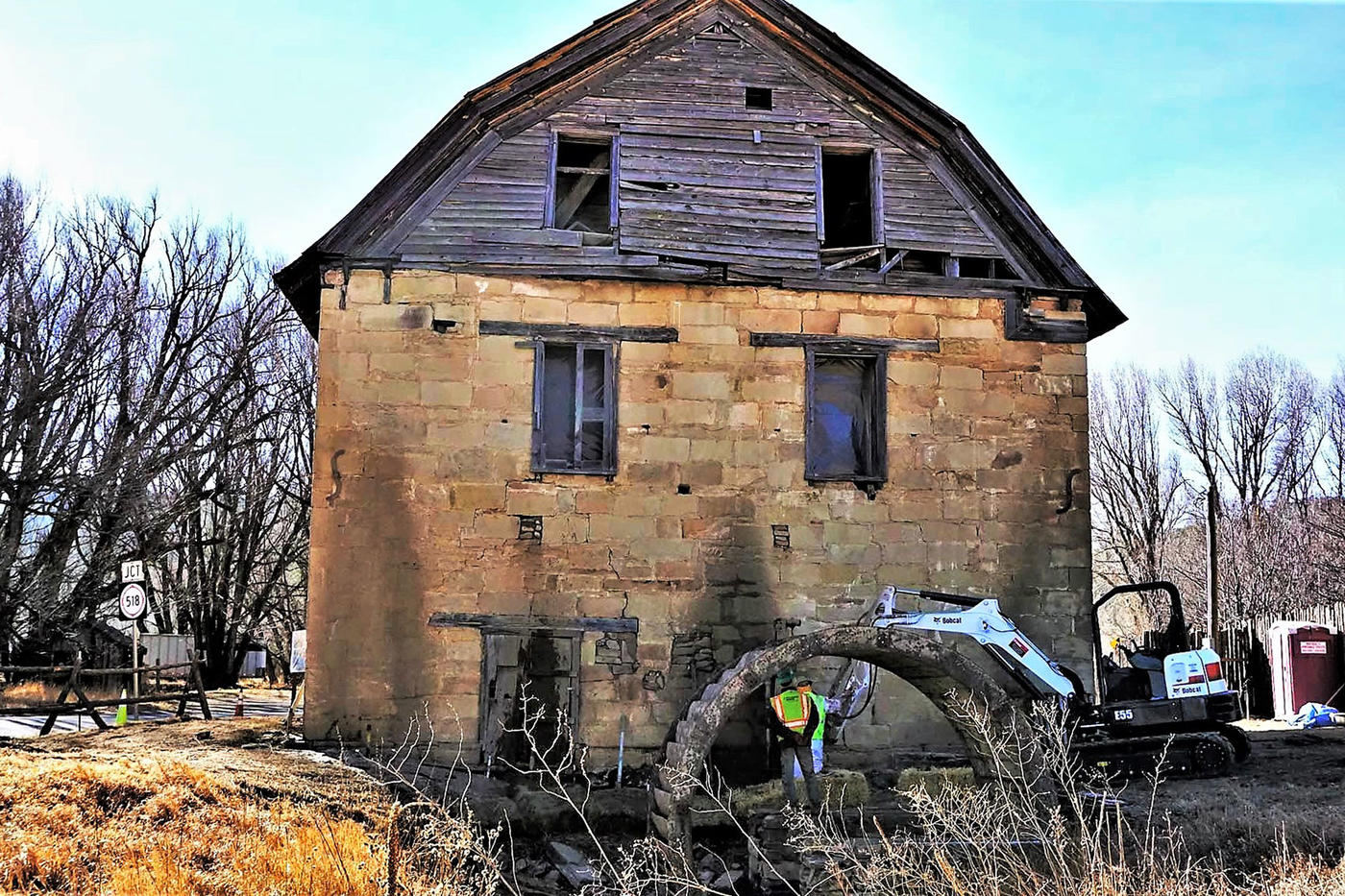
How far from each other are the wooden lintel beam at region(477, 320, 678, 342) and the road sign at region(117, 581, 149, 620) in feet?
21.4

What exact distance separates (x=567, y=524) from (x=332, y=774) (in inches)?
146

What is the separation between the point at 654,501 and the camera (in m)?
13.1

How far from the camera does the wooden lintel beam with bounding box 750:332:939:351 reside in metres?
13.5

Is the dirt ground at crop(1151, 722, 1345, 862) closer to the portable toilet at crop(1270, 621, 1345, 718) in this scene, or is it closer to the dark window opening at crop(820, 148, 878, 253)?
the portable toilet at crop(1270, 621, 1345, 718)

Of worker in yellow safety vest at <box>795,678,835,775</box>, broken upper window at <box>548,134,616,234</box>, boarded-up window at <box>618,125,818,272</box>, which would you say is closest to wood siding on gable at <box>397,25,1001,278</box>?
boarded-up window at <box>618,125,818,272</box>

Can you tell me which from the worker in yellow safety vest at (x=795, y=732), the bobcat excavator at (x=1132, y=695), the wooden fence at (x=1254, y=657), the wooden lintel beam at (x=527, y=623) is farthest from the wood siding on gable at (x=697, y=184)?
the wooden fence at (x=1254, y=657)

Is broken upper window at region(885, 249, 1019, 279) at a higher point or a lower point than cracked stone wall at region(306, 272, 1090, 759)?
higher

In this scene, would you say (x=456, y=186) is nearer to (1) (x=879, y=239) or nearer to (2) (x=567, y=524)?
(2) (x=567, y=524)

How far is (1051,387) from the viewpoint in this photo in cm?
1397

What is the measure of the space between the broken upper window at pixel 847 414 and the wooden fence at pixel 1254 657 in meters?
11.6

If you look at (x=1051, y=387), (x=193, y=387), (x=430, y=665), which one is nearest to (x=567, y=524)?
(x=430, y=665)

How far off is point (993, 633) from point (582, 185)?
7159 millimetres

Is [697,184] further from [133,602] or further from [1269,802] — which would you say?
[133,602]

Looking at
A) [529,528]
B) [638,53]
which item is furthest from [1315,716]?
[638,53]
